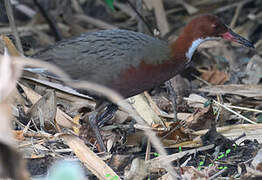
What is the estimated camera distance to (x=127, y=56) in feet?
11.4

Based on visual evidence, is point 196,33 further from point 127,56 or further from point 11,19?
point 11,19

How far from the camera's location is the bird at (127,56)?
136 inches

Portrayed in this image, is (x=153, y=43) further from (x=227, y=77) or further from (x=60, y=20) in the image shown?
(x=60, y=20)

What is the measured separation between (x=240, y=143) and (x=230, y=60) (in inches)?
82.9

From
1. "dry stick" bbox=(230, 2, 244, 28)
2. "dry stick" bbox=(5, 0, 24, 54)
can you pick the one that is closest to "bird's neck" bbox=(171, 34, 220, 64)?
"dry stick" bbox=(5, 0, 24, 54)

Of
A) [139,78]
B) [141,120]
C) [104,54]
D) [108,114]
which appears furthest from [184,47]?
[141,120]

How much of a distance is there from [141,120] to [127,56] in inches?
50.6

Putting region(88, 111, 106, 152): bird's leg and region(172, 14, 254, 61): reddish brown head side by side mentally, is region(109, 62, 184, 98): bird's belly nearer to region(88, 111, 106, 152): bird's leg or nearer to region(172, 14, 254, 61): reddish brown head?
region(172, 14, 254, 61): reddish brown head

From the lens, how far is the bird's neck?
363 cm

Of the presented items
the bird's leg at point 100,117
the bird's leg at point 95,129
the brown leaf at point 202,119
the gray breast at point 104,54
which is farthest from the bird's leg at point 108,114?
the brown leaf at point 202,119

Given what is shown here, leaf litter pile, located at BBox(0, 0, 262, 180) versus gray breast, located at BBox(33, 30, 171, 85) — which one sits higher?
gray breast, located at BBox(33, 30, 171, 85)

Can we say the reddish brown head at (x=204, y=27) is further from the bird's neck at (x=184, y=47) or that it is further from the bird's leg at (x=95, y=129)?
the bird's leg at (x=95, y=129)

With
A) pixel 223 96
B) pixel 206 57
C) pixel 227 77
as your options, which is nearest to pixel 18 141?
pixel 223 96

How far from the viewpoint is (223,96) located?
458cm
